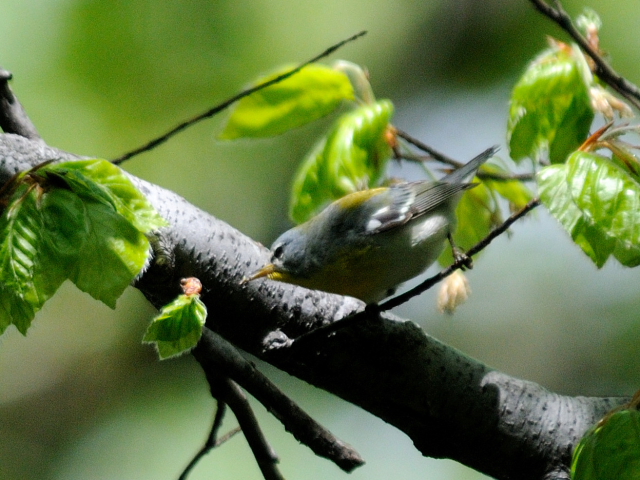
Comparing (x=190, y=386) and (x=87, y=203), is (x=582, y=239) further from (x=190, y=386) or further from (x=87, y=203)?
(x=190, y=386)

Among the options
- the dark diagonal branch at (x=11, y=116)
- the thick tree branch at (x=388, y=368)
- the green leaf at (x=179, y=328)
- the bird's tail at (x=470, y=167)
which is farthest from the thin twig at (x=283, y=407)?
the bird's tail at (x=470, y=167)

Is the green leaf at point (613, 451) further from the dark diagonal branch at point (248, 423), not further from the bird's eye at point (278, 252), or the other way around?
the bird's eye at point (278, 252)

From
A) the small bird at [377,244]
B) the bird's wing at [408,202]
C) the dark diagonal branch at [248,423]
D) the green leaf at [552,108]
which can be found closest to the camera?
the green leaf at [552,108]

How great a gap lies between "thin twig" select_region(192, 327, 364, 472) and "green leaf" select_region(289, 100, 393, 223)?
1.61 ft

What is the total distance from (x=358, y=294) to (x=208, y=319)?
0.64 metres

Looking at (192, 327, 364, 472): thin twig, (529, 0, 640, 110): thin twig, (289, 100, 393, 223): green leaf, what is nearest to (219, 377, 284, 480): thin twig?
(192, 327, 364, 472): thin twig

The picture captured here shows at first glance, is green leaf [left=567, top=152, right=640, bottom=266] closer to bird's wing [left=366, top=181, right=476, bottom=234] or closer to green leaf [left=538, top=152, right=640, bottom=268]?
green leaf [left=538, top=152, right=640, bottom=268]

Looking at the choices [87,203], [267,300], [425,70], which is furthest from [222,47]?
[87,203]

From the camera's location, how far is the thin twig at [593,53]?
1.62m

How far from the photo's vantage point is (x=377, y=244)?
2201 millimetres

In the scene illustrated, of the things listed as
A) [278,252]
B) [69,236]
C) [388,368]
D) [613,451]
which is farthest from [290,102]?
[613,451]

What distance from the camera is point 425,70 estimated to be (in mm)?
4781

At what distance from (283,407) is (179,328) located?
649 mm

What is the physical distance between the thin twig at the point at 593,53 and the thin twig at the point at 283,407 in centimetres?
112
